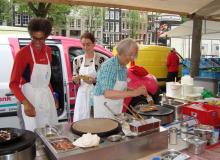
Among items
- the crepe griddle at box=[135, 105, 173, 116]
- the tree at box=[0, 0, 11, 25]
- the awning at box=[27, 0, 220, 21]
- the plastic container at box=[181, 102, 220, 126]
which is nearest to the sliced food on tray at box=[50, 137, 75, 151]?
the crepe griddle at box=[135, 105, 173, 116]

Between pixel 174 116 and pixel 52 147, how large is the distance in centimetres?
121

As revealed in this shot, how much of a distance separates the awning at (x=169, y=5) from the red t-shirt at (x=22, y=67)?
3.34ft

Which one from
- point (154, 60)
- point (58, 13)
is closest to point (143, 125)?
point (154, 60)

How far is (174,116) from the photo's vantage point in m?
2.37

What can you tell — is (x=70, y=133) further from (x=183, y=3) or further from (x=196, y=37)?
(x=196, y=37)

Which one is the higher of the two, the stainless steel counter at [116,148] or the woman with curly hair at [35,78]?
the woman with curly hair at [35,78]

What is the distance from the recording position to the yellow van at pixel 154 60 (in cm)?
860

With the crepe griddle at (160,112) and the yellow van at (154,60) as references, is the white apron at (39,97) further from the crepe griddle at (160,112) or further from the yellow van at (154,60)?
the yellow van at (154,60)

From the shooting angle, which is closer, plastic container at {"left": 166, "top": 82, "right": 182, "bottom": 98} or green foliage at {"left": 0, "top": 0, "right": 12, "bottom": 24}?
plastic container at {"left": 166, "top": 82, "right": 182, "bottom": 98}

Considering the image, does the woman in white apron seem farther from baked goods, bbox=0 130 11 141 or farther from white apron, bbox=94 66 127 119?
baked goods, bbox=0 130 11 141

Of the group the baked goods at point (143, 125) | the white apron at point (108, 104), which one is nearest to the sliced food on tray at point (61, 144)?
the baked goods at point (143, 125)

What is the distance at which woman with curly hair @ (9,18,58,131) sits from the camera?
2338 millimetres

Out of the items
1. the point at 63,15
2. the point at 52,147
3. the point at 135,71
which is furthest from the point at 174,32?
the point at 52,147

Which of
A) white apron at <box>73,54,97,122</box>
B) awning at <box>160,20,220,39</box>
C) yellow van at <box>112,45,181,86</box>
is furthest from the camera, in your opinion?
awning at <box>160,20,220,39</box>
